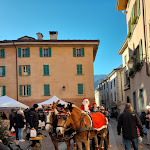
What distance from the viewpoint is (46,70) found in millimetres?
36594

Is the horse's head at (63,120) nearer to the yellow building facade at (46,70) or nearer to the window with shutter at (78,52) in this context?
the yellow building facade at (46,70)

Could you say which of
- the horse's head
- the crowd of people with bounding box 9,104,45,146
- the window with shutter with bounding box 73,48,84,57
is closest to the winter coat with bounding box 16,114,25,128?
the crowd of people with bounding box 9,104,45,146

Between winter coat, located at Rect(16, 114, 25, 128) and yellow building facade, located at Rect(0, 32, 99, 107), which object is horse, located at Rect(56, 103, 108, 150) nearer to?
winter coat, located at Rect(16, 114, 25, 128)

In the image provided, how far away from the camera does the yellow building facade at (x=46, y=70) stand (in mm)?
36250

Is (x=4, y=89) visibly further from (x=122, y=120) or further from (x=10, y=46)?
(x=122, y=120)

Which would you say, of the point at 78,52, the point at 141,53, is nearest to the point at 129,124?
the point at 141,53

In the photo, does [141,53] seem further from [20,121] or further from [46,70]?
[46,70]

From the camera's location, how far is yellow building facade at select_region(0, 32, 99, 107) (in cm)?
3625

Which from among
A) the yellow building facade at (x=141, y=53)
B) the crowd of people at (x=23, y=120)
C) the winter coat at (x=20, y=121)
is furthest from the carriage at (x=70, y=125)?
the yellow building facade at (x=141, y=53)

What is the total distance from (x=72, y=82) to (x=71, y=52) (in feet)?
14.2

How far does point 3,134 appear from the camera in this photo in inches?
317

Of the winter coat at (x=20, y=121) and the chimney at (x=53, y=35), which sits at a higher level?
the chimney at (x=53, y=35)

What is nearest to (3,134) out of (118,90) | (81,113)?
(81,113)

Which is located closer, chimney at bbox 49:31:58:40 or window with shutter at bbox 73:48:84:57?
window with shutter at bbox 73:48:84:57
